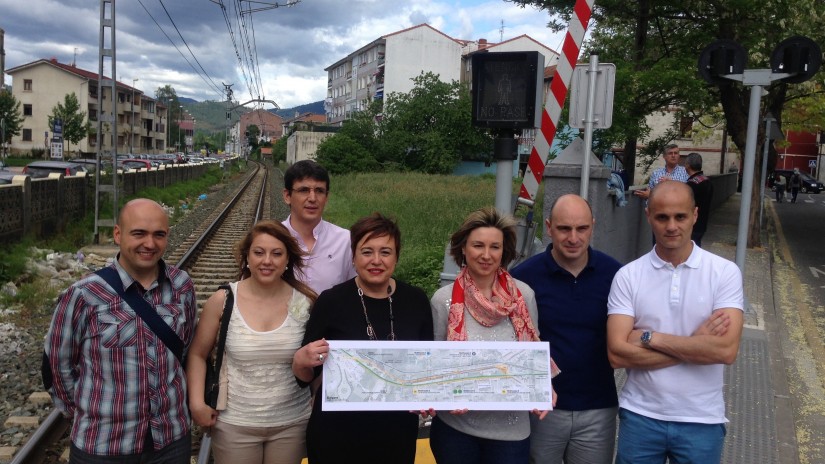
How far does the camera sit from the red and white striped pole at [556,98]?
529cm

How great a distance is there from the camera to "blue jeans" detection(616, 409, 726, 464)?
3361mm

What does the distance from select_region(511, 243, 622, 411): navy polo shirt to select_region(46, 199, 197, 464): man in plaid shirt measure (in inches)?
70.1

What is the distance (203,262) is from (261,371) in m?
11.2

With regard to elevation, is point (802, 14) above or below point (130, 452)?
above

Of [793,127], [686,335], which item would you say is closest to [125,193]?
[686,335]

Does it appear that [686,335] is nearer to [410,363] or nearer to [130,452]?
[410,363]

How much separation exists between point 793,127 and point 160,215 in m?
41.4

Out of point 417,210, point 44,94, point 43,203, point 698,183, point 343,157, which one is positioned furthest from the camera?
point 44,94

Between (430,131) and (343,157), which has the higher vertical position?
(430,131)

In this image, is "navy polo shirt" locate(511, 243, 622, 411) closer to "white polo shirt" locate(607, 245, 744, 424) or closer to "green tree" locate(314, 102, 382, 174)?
"white polo shirt" locate(607, 245, 744, 424)

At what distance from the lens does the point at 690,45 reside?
17672 millimetres

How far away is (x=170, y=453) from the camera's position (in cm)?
339

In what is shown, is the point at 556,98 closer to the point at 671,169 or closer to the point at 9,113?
the point at 671,169

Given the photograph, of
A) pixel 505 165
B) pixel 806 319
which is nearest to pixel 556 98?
pixel 505 165
